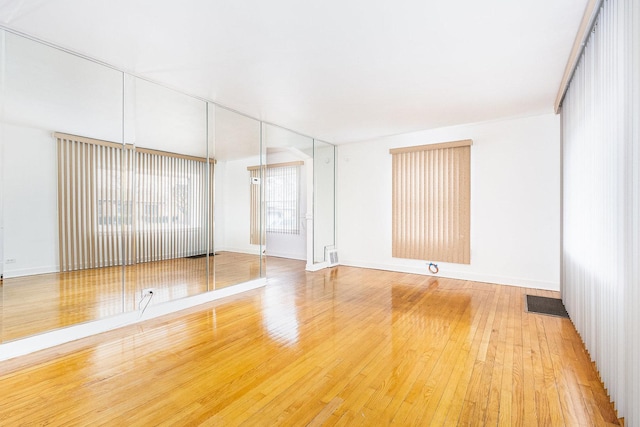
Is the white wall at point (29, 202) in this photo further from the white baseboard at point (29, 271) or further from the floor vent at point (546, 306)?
the floor vent at point (546, 306)

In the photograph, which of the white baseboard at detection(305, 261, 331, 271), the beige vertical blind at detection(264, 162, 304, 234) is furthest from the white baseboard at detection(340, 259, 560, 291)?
the beige vertical blind at detection(264, 162, 304, 234)

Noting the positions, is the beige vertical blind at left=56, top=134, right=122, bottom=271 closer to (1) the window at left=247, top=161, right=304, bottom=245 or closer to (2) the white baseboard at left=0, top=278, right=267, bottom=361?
(2) the white baseboard at left=0, top=278, right=267, bottom=361

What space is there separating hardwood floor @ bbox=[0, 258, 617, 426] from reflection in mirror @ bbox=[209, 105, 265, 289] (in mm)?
853

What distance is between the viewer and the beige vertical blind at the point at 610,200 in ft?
5.30

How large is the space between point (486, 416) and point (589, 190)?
2.06 meters

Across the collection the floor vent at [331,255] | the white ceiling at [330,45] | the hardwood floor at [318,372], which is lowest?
the hardwood floor at [318,372]

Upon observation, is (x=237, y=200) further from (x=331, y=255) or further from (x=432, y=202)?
(x=432, y=202)

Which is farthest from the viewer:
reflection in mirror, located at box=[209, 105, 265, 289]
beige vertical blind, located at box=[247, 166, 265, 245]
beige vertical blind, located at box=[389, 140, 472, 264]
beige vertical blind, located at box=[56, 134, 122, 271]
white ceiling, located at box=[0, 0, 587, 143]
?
beige vertical blind, located at box=[389, 140, 472, 264]

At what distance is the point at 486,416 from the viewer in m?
1.83

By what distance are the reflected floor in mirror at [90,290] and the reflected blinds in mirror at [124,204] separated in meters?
0.12

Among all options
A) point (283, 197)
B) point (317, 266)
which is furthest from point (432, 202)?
point (283, 197)

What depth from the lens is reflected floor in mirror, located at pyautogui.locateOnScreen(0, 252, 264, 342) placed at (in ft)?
8.61

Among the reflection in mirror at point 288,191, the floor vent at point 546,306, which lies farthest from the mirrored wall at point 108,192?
the floor vent at point 546,306

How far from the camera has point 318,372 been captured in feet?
7.65
